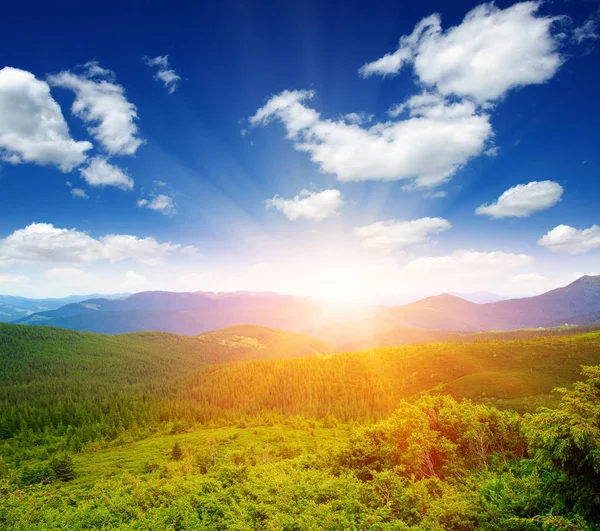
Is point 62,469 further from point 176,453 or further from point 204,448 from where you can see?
point 204,448

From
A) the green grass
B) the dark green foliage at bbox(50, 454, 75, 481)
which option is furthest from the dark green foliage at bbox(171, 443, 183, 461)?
the dark green foliage at bbox(50, 454, 75, 481)

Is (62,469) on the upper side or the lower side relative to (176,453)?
upper

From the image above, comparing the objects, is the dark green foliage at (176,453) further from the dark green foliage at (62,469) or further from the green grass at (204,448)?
the dark green foliage at (62,469)

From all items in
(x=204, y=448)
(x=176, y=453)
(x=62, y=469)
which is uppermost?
(x=62, y=469)

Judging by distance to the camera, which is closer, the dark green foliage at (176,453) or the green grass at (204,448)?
the green grass at (204,448)

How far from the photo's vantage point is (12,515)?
157ft

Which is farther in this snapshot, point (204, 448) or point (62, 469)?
point (204, 448)

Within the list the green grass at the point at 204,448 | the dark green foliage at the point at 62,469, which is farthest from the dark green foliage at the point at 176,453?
the dark green foliage at the point at 62,469

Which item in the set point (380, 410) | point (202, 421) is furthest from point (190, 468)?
point (380, 410)

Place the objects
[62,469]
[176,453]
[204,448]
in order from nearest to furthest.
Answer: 1. [62,469]
2. [176,453]
3. [204,448]

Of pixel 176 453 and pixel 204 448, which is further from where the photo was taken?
pixel 204 448

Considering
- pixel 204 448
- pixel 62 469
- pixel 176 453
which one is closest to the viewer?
pixel 62 469

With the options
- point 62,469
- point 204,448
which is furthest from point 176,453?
point 62,469

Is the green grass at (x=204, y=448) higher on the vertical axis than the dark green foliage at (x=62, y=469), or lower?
lower
